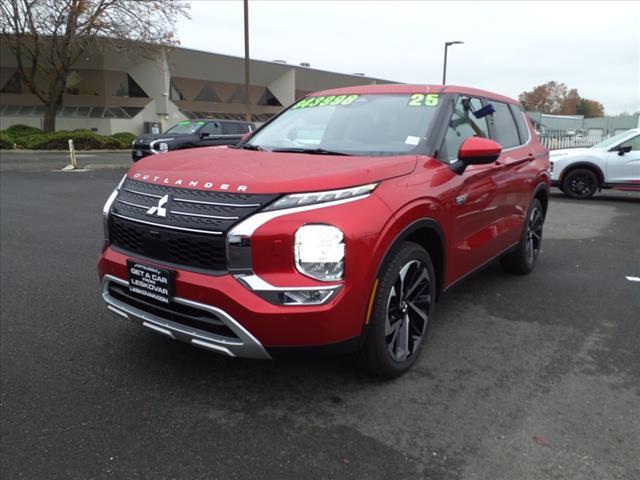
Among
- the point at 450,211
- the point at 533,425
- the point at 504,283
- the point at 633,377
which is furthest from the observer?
the point at 504,283

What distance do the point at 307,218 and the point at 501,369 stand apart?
5.67 feet

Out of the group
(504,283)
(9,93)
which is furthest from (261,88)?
(504,283)

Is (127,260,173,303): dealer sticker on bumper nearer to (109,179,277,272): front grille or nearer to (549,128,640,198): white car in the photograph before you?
(109,179,277,272): front grille

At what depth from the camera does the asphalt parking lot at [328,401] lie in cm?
241

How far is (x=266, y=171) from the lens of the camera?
2879 millimetres

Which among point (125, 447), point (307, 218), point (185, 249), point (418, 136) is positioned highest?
point (418, 136)

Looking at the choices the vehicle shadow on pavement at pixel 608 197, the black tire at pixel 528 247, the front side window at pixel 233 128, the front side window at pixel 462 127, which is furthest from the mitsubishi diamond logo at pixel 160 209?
the front side window at pixel 233 128

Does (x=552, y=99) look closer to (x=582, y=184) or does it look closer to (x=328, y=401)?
(x=582, y=184)

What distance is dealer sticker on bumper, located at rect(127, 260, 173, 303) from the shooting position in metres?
2.75

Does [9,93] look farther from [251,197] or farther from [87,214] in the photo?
[251,197]

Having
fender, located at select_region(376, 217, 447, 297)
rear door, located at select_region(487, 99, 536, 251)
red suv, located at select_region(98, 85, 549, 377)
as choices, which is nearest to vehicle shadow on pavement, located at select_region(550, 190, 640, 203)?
rear door, located at select_region(487, 99, 536, 251)

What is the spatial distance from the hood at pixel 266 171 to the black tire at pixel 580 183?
1012cm

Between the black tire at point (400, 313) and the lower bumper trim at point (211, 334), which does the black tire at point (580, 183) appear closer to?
the black tire at point (400, 313)

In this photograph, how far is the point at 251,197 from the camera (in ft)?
8.61
